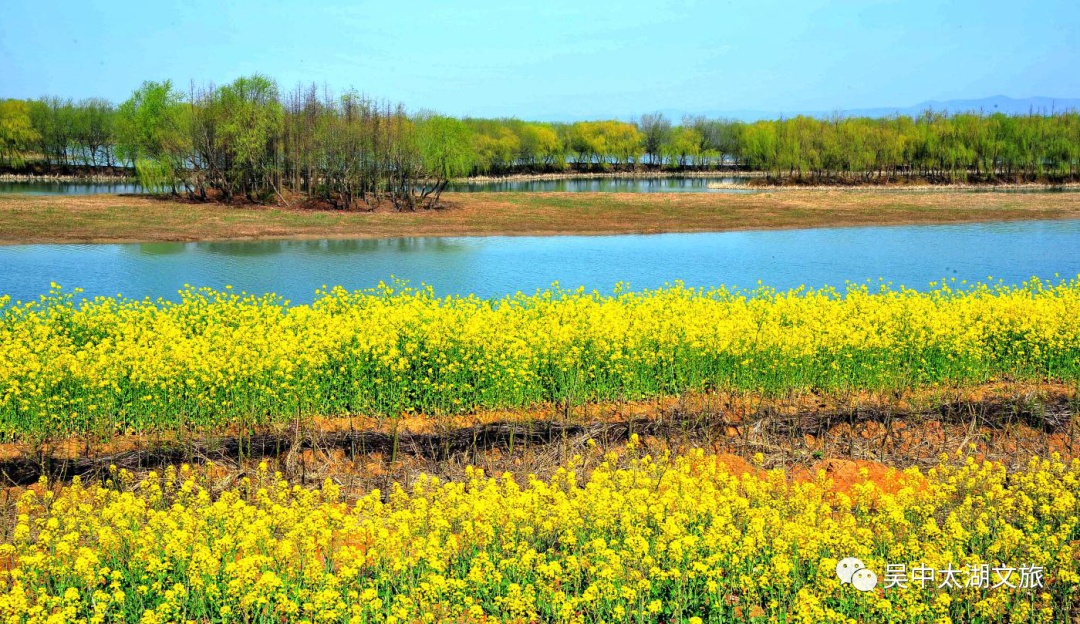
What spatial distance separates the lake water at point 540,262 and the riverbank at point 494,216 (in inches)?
133

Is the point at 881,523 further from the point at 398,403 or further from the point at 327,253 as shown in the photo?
the point at 327,253

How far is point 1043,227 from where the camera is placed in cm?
5166

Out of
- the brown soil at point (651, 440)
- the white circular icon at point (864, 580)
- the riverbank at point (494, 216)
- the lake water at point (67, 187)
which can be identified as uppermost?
the lake water at point (67, 187)

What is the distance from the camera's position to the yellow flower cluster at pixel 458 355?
11.8 metres

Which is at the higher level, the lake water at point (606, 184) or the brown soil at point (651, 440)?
the lake water at point (606, 184)

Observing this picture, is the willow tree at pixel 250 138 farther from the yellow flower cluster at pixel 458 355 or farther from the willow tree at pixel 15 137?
the yellow flower cluster at pixel 458 355

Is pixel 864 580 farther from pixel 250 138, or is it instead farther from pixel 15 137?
pixel 15 137

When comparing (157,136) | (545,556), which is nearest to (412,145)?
(157,136)

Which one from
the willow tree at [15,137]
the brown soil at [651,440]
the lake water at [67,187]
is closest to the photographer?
the brown soil at [651,440]

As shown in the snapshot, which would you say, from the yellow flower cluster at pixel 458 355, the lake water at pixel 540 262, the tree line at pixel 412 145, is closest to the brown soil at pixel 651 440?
the yellow flower cluster at pixel 458 355

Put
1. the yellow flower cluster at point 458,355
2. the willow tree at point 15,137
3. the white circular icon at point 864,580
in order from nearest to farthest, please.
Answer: the white circular icon at point 864,580 → the yellow flower cluster at point 458,355 → the willow tree at point 15,137

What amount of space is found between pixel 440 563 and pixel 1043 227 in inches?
2093

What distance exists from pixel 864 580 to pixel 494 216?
4968 cm

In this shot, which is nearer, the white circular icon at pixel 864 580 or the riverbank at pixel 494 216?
the white circular icon at pixel 864 580
